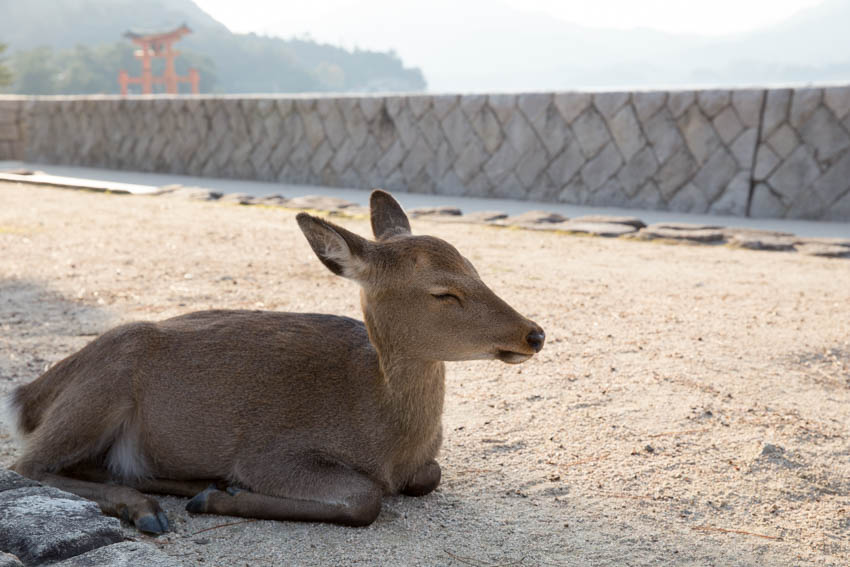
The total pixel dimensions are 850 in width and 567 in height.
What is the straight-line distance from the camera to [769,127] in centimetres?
850

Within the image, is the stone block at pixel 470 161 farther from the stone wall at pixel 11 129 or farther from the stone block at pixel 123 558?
the stone wall at pixel 11 129

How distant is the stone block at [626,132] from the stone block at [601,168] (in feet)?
0.31

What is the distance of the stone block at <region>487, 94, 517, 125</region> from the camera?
10.0 m

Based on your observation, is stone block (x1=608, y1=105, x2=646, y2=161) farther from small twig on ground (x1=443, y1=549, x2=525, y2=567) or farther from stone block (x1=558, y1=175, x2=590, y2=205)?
small twig on ground (x1=443, y1=549, x2=525, y2=567)

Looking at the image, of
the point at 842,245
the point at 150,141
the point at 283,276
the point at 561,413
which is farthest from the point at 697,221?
the point at 150,141

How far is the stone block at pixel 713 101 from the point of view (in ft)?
28.6

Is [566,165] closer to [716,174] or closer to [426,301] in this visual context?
[716,174]

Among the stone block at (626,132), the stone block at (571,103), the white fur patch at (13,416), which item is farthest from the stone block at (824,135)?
the white fur patch at (13,416)

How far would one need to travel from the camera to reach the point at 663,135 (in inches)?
357

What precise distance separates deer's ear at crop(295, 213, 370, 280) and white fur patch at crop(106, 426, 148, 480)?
84 cm

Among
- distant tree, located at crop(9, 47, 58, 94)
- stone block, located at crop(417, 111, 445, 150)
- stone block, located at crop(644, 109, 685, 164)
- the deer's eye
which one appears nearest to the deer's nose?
the deer's eye

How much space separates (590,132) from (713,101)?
1335 mm

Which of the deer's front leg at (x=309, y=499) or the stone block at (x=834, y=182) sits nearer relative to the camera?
the deer's front leg at (x=309, y=499)

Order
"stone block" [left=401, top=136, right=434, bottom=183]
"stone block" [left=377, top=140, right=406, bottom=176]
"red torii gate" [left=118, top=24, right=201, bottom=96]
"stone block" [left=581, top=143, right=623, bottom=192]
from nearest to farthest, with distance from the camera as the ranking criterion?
"stone block" [left=581, top=143, right=623, bottom=192] < "stone block" [left=401, top=136, right=434, bottom=183] < "stone block" [left=377, top=140, right=406, bottom=176] < "red torii gate" [left=118, top=24, right=201, bottom=96]
